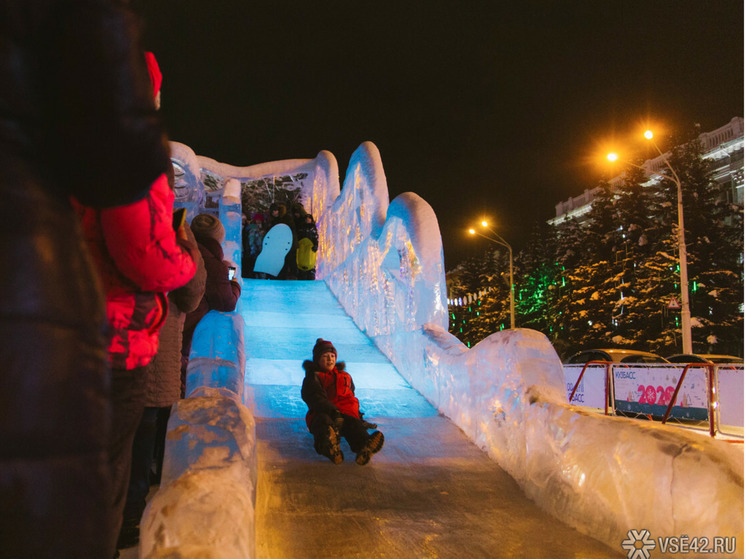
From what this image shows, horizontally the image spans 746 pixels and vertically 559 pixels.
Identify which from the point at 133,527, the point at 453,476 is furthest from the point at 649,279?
the point at 133,527

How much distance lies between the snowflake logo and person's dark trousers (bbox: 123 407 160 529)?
2.40m

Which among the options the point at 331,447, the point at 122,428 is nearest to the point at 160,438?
the point at 331,447

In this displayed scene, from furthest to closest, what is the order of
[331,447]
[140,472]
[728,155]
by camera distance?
1. [728,155]
2. [331,447]
3. [140,472]

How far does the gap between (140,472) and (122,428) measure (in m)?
2.18

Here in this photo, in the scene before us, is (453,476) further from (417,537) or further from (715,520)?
(715,520)

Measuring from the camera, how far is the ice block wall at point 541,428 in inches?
107

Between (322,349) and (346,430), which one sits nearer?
(346,430)

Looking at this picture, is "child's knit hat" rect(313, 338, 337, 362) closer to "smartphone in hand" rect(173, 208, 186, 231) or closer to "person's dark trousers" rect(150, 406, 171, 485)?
"person's dark trousers" rect(150, 406, 171, 485)

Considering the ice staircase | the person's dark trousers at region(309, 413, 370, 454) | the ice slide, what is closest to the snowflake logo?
the ice slide

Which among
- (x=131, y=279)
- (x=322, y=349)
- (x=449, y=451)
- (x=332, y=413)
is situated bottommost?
(x=449, y=451)

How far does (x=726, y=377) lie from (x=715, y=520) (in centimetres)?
812

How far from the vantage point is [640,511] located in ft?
9.62

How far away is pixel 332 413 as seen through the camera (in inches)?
171

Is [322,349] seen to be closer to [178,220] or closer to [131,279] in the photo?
[178,220]
